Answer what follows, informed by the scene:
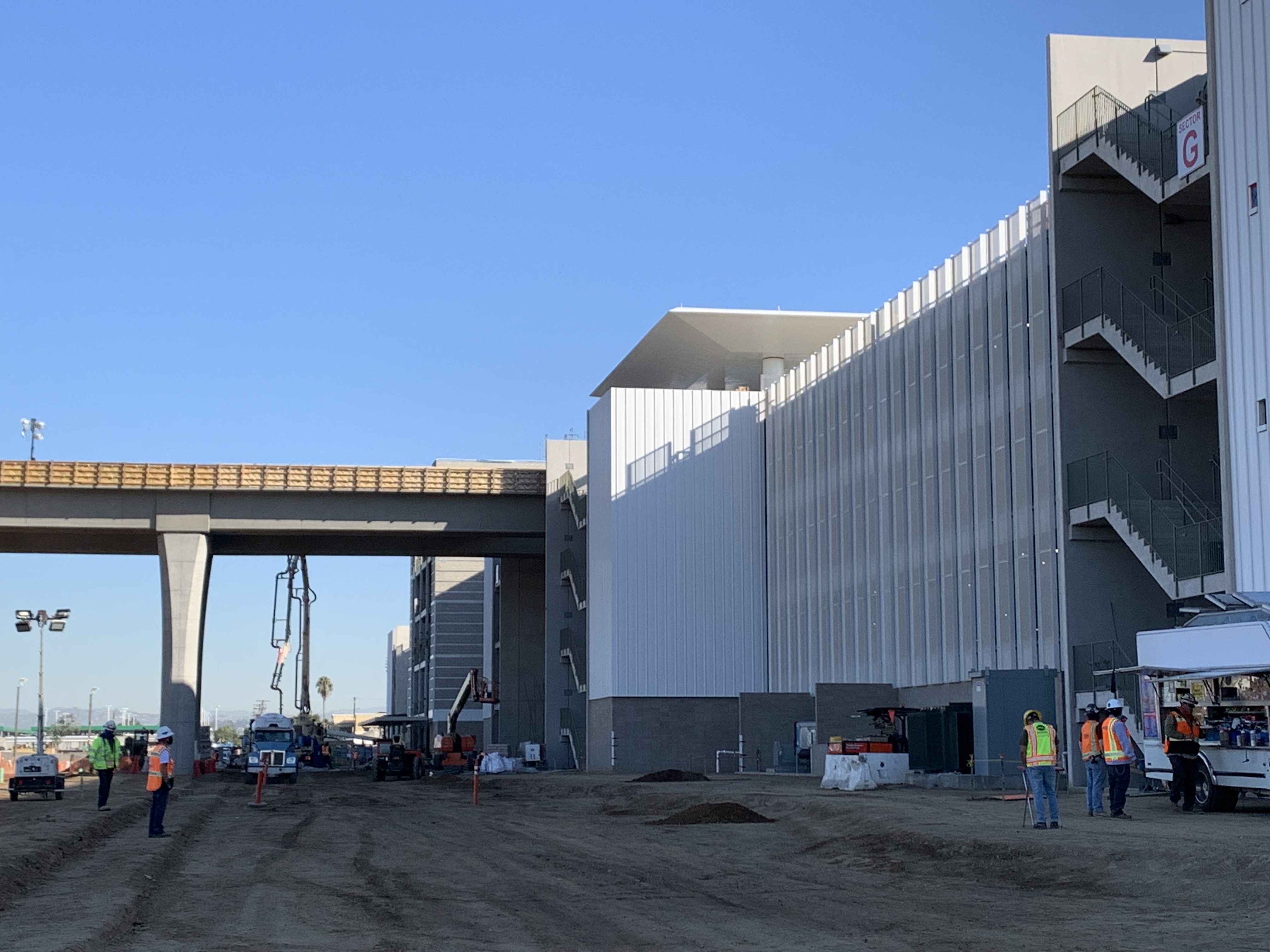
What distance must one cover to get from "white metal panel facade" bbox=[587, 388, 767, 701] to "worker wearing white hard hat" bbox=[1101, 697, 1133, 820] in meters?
36.9

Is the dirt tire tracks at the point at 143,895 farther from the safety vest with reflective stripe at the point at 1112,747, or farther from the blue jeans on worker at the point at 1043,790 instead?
the safety vest with reflective stripe at the point at 1112,747

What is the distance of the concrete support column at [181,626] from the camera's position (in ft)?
214

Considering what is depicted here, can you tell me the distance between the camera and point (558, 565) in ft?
230

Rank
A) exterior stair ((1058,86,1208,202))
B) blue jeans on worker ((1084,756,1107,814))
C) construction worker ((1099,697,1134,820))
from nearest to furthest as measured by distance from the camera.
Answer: construction worker ((1099,697,1134,820)) < blue jeans on worker ((1084,756,1107,814)) < exterior stair ((1058,86,1208,202))

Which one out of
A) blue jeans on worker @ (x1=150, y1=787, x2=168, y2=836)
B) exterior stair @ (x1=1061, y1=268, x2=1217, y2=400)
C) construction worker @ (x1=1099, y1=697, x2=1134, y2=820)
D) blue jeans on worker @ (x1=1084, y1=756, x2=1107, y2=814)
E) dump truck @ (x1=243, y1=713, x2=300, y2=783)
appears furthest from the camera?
dump truck @ (x1=243, y1=713, x2=300, y2=783)

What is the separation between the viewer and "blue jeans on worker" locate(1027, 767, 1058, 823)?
2300 cm

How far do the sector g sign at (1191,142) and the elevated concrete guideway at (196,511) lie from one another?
38.9 metres

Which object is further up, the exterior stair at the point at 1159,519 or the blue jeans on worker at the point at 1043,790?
the exterior stair at the point at 1159,519

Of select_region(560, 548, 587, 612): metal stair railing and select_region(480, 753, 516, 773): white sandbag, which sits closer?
select_region(560, 548, 587, 612): metal stair railing

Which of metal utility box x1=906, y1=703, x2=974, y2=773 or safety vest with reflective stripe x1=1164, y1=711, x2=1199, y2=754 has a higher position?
safety vest with reflective stripe x1=1164, y1=711, x2=1199, y2=754

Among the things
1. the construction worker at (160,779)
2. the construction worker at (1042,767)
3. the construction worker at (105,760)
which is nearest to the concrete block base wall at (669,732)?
the construction worker at (105,760)

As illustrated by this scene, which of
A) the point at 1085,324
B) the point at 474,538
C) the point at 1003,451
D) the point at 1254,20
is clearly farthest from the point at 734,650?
the point at 1254,20

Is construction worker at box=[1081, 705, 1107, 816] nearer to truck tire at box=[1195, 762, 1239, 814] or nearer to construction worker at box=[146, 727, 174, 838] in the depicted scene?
truck tire at box=[1195, 762, 1239, 814]

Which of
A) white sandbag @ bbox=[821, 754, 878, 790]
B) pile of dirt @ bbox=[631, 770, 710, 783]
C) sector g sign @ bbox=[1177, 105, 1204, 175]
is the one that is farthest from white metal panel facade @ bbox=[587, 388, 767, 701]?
sector g sign @ bbox=[1177, 105, 1204, 175]
